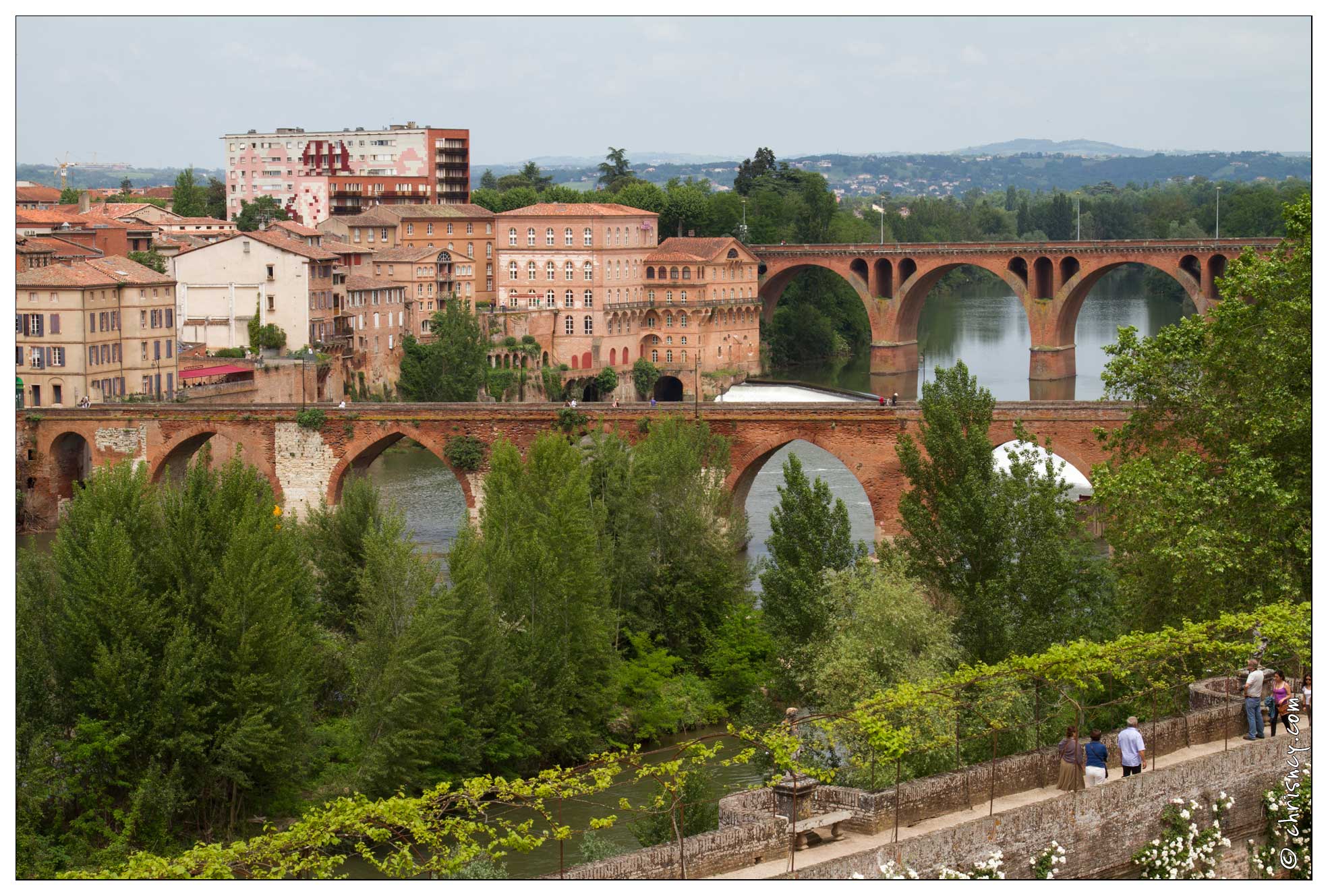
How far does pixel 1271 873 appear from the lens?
24203 millimetres

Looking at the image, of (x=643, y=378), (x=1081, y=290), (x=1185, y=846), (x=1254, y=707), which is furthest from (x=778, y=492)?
(x=1081, y=290)

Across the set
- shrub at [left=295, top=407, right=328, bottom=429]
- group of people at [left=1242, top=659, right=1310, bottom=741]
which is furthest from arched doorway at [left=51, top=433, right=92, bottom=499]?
group of people at [left=1242, top=659, right=1310, bottom=741]

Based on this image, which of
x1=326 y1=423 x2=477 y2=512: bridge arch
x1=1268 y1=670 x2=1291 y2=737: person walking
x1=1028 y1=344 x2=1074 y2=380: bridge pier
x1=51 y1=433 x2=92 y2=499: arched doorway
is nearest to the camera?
x1=1268 y1=670 x2=1291 y2=737: person walking

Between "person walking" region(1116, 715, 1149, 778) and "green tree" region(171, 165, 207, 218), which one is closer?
"person walking" region(1116, 715, 1149, 778)

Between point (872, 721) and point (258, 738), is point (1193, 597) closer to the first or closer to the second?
point (872, 721)

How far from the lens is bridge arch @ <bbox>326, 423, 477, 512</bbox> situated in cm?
6112

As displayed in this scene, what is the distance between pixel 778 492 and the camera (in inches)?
2143

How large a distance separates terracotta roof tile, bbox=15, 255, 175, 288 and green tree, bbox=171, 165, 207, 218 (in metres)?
Result: 58.9

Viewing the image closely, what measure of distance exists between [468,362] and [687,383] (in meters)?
19.7

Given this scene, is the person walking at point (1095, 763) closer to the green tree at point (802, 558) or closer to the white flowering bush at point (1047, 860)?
the white flowering bush at point (1047, 860)

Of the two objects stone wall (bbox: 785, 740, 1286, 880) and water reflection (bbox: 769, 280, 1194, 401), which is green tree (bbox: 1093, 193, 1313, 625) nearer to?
stone wall (bbox: 785, 740, 1286, 880)

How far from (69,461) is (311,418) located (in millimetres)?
9272

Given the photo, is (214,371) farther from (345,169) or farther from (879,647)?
(345,169)

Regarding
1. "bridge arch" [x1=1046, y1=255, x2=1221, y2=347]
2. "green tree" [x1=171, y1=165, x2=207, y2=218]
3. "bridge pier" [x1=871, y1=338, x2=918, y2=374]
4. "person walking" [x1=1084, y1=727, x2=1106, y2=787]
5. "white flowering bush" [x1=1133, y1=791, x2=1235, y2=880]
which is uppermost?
"green tree" [x1=171, y1=165, x2=207, y2=218]
